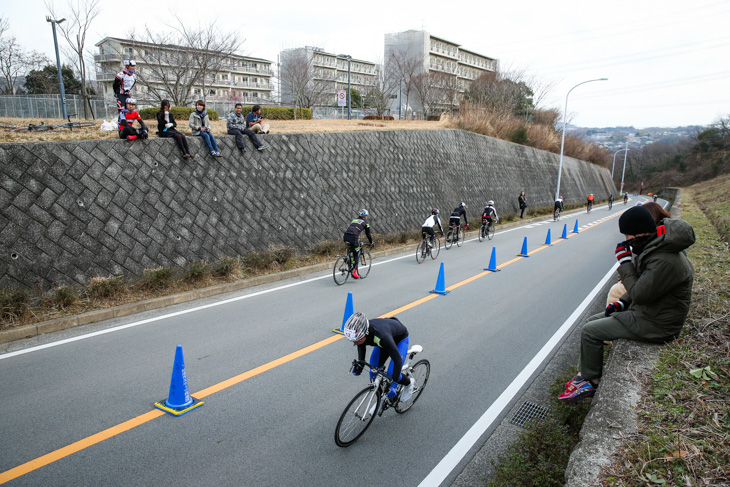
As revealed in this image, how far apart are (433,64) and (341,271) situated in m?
67.2

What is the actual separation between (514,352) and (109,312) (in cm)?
711

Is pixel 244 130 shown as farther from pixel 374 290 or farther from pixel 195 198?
pixel 374 290

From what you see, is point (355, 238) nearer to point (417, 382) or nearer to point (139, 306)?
point (139, 306)

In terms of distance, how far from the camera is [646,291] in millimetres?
4230

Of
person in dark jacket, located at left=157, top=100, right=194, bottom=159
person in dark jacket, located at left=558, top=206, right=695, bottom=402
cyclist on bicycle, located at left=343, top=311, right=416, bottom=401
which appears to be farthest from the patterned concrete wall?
person in dark jacket, located at left=558, top=206, right=695, bottom=402

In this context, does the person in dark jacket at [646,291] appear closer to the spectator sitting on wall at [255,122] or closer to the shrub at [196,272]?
the shrub at [196,272]

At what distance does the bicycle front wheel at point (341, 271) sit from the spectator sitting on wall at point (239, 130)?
4.87 meters

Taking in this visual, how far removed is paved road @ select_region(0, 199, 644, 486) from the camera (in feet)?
12.7

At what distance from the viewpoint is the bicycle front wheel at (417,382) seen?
4.97 meters

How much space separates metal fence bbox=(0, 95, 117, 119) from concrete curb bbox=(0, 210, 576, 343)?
19.2m

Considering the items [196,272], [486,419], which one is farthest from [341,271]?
[486,419]

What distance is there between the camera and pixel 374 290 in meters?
10.2

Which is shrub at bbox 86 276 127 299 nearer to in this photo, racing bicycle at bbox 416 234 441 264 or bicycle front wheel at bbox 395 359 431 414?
bicycle front wheel at bbox 395 359 431 414

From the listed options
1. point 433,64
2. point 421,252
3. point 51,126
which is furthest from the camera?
point 433,64
